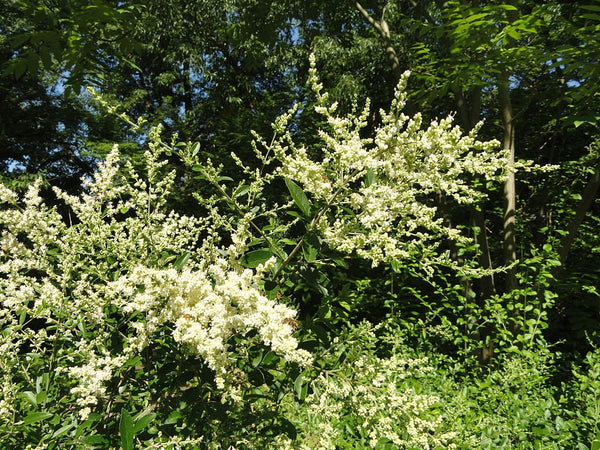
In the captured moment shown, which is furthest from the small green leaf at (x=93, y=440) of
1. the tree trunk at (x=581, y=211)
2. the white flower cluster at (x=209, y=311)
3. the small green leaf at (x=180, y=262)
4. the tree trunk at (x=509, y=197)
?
the tree trunk at (x=581, y=211)

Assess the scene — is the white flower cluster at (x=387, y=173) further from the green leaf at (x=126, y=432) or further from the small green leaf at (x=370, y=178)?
the green leaf at (x=126, y=432)

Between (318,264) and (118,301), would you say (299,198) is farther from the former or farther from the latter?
(118,301)

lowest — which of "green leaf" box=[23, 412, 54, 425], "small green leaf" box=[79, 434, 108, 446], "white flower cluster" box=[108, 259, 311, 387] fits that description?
"small green leaf" box=[79, 434, 108, 446]

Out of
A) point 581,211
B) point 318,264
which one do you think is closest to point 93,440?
point 318,264

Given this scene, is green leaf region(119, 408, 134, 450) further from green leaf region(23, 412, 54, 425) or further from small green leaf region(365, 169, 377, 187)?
small green leaf region(365, 169, 377, 187)

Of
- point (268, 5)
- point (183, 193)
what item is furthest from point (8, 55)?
point (268, 5)

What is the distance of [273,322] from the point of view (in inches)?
42.4

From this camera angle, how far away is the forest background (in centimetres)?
136

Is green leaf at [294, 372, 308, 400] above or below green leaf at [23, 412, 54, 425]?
above

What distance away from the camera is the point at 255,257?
1.36m

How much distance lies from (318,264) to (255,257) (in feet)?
0.99

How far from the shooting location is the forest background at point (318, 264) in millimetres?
1363

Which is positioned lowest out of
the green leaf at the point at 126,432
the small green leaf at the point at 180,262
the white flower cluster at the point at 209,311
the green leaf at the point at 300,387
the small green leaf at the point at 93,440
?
the small green leaf at the point at 93,440

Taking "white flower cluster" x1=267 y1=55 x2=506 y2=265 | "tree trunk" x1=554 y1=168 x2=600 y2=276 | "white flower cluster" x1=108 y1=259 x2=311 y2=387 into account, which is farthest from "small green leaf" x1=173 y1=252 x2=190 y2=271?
"tree trunk" x1=554 y1=168 x2=600 y2=276
